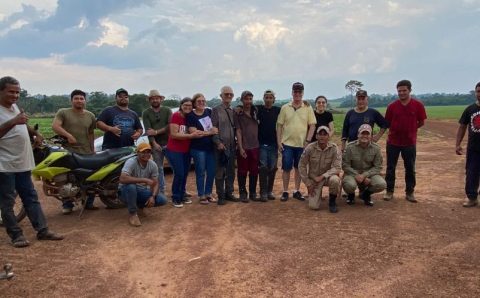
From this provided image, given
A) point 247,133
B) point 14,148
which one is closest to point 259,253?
point 247,133

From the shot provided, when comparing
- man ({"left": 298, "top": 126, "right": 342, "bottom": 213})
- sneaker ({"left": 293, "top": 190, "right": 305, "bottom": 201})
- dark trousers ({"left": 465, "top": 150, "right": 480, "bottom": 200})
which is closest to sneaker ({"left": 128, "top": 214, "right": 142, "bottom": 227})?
man ({"left": 298, "top": 126, "right": 342, "bottom": 213})

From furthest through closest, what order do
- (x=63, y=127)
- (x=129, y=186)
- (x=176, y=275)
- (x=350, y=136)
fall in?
(x=350, y=136) → (x=63, y=127) → (x=129, y=186) → (x=176, y=275)

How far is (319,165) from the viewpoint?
6.66 meters

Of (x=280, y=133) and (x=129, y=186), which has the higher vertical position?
(x=280, y=133)

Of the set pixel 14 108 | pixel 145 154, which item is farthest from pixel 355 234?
pixel 14 108

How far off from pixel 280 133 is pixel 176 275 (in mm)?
3451

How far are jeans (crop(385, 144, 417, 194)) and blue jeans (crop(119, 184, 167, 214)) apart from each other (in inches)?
145

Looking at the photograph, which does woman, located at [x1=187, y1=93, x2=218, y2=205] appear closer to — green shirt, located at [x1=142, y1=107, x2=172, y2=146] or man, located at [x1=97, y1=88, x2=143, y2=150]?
green shirt, located at [x1=142, y1=107, x2=172, y2=146]

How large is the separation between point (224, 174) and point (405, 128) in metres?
2.99

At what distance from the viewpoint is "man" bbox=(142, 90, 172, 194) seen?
280 inches

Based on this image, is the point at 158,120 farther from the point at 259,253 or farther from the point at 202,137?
the point at 259,253

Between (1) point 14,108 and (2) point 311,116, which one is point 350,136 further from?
(1) point 14,108

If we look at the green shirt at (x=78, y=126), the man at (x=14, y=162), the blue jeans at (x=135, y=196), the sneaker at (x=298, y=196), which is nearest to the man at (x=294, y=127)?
the sneaker at (x=298, y=196)

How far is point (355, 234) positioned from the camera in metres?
5.40
